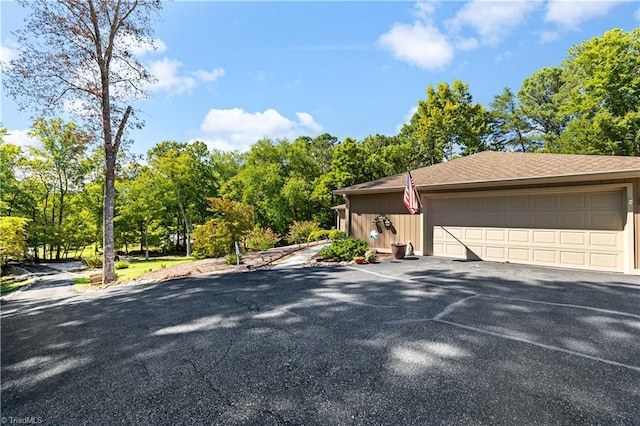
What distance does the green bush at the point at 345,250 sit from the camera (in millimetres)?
9742

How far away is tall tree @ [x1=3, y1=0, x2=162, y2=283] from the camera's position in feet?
30.6

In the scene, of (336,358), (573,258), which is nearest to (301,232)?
(573,258)

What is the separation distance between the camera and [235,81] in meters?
12.7

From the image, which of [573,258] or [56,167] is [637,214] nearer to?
[573,258]

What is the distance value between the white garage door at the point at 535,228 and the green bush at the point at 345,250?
2.62 metres

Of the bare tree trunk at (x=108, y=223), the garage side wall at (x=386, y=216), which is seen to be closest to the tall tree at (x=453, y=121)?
the garage side wall at (x=386, y=216)

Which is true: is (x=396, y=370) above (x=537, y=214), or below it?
below

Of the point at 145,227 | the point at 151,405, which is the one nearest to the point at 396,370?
the point at 151,405

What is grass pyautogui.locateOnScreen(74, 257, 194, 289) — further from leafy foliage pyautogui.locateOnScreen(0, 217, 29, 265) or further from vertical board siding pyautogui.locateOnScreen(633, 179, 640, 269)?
vertical board siding pyautogui.locateOnScreen(633, 179, 640, 269)

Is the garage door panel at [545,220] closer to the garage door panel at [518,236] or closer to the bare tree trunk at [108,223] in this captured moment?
the garage door panel at [518,236]

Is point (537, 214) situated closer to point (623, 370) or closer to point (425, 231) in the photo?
point (425, 231)

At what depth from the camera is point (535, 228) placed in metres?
8.15

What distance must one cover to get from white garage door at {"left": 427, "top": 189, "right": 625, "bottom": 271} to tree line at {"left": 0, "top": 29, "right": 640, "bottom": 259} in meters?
11.8

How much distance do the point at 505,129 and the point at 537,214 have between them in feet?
64.1
